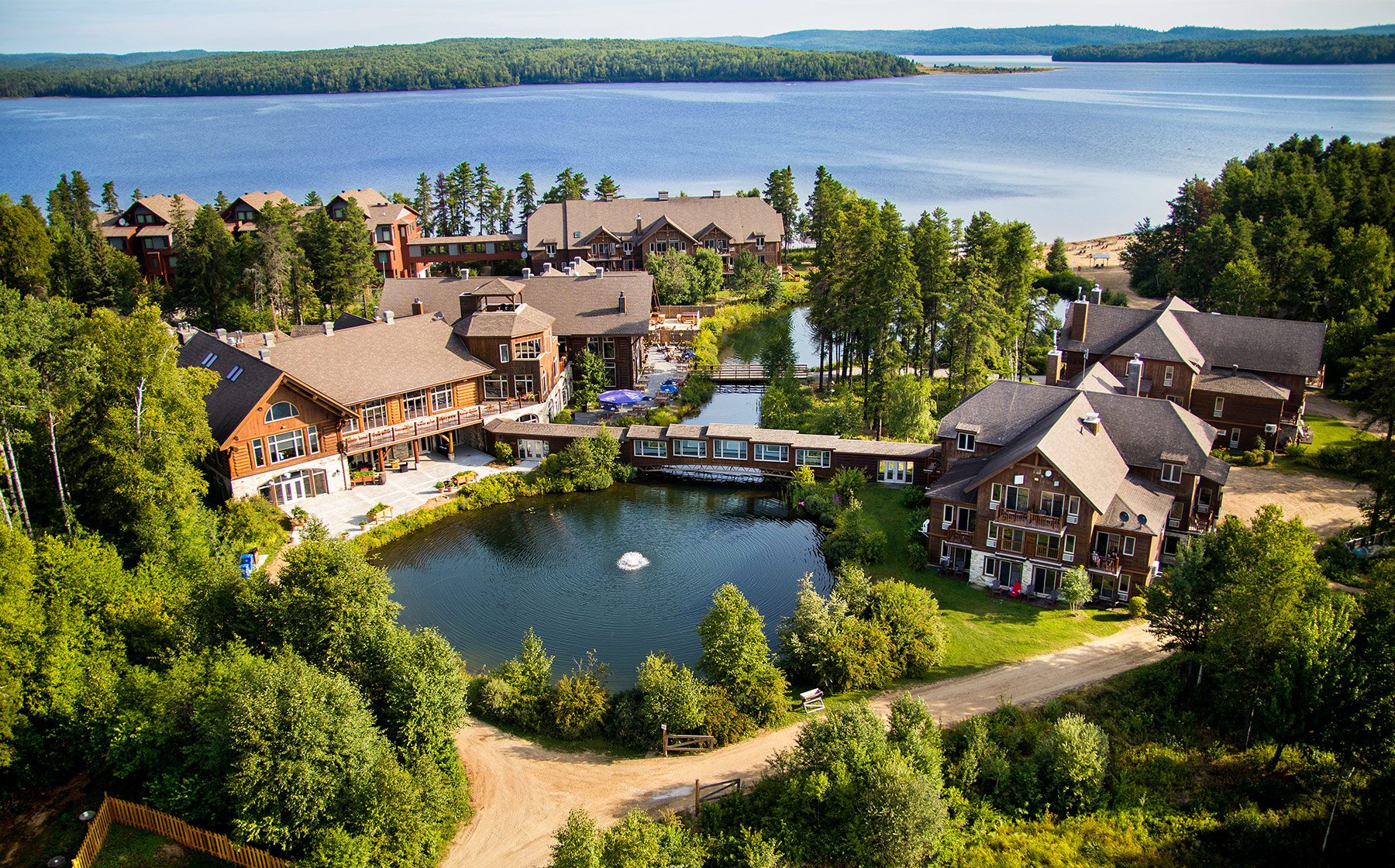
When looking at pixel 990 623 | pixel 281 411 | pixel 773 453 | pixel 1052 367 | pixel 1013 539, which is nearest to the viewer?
pixel 990 623

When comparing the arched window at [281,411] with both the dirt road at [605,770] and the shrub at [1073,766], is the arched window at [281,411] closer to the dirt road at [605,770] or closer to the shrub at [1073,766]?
the dirt road at [605,770]

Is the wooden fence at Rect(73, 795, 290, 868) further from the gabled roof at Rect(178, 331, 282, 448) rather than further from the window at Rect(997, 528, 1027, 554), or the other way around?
the window at Rect(997, 528, 1027, 554)

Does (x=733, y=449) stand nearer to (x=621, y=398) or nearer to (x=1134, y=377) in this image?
(x=621, y=398)

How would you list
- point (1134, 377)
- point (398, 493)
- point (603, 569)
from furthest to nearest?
point (398, 493), point (1134, 377), point (603, 569)

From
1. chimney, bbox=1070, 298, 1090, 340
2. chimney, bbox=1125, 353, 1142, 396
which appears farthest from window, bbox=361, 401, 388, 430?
chimney, bbox=1070, 298, 1090, 340

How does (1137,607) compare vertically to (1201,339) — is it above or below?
below

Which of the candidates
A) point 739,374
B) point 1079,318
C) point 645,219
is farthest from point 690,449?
point 645,219
